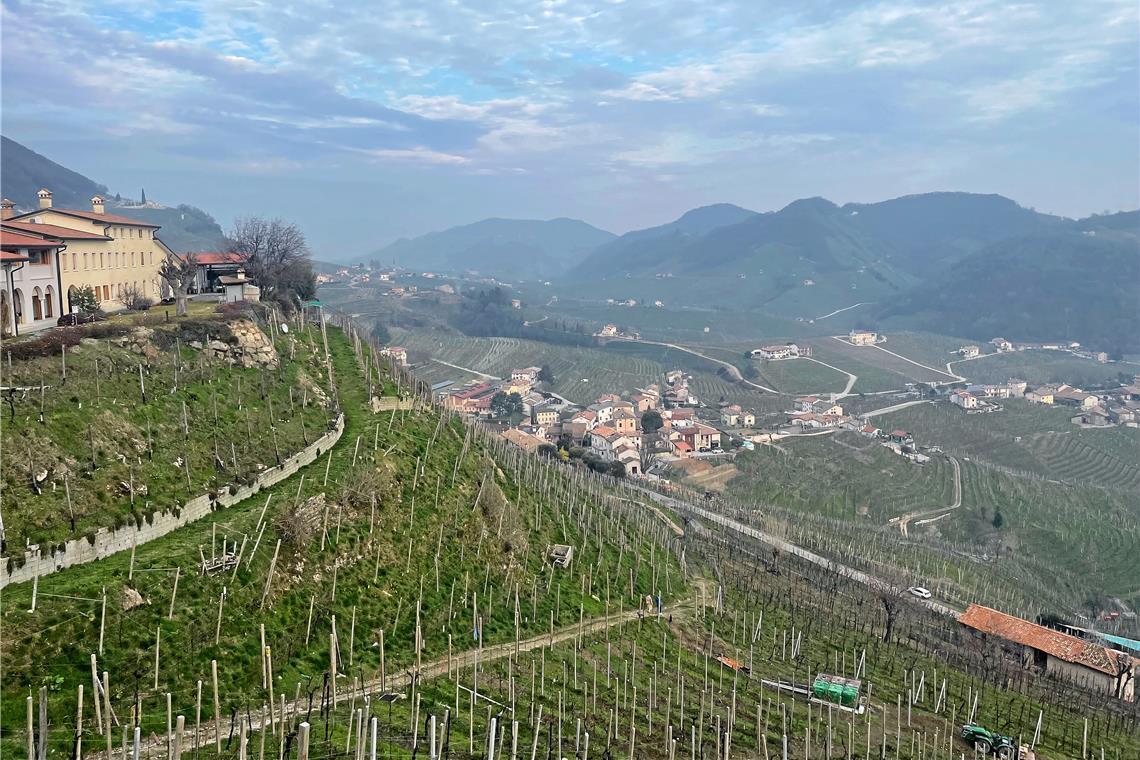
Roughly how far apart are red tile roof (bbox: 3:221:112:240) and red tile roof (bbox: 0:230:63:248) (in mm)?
940

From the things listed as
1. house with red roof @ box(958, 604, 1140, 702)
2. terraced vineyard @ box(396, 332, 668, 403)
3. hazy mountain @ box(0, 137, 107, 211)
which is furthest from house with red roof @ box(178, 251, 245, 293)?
hazy mountain @ box(0, 137, 107, 211)

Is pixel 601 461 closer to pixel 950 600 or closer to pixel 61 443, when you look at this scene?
pixel 950 600

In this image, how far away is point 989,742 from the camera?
20531 mm

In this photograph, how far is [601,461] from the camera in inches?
2581

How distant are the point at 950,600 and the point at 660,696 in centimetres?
3148

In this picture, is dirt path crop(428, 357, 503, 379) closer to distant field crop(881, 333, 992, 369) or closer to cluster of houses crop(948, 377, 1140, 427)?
cluster of houses crop(948, 377, 1140, 427)

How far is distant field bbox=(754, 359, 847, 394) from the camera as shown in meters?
120

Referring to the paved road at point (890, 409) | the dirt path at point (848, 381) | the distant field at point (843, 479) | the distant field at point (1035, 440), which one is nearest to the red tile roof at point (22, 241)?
the distant field at point (843, 479)

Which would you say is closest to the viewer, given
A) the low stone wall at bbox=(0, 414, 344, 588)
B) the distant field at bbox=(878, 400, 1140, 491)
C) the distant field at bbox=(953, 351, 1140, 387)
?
the low stone wall at bbox=(0, 414, 344, 588)

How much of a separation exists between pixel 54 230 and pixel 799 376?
111 metres

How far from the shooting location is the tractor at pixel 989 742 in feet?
65.3

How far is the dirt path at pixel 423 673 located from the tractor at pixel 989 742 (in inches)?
369

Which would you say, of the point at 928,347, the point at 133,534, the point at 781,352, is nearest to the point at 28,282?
the point at 133,534

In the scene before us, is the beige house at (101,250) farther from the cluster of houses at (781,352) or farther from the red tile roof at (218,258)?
the cluster of houses at (781,352)
